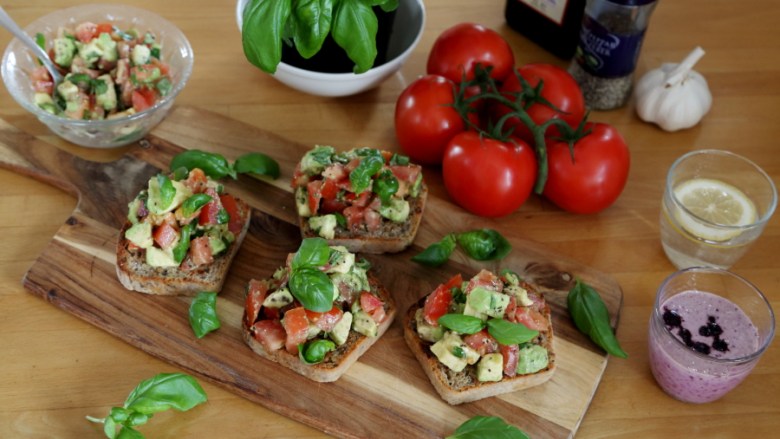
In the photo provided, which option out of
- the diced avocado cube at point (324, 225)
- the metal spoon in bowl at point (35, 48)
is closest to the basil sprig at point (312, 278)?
the diced avocado cube at point (324, 225)

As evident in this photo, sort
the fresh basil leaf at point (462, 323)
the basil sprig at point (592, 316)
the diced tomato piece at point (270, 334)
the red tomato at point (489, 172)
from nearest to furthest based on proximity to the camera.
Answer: the fresh basil leaf at point (462, 323)
the diced tomato piece at point (270, 334)
the basil sprig at point (592, 316)
the red tomato at point (489, 172)

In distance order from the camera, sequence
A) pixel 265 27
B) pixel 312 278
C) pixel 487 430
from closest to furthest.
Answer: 1. pixel 487 430
2. pixel 312 278
3. pixel 265 27

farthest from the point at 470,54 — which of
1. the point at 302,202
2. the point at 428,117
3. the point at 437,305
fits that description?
the point at 437,305

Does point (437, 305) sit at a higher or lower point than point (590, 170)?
lower

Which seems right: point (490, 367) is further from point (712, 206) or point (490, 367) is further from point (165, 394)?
point (712, 206)

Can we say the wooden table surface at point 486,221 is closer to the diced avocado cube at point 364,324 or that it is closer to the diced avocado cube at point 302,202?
the diced avocado cube at point 364,324

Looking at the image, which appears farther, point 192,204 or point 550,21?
point 550,21

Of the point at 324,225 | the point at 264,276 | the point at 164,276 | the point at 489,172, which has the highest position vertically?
the point at 489,172
